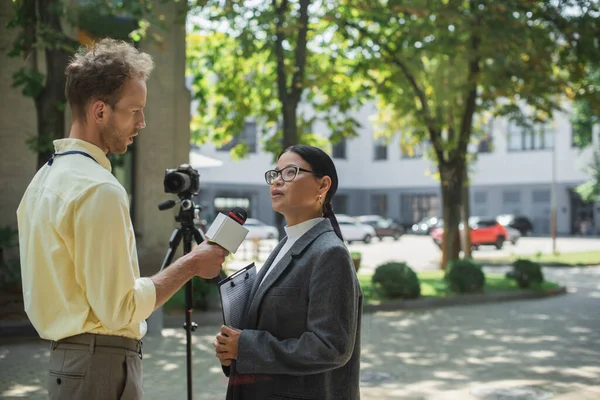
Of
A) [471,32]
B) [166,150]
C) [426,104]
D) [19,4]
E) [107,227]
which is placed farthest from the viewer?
[426,104]

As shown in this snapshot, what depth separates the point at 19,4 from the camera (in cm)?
1030

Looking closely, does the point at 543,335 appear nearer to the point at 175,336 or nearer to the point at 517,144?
the point at 175,336

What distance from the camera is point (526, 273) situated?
18406mm

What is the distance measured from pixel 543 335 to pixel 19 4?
26.8 feet

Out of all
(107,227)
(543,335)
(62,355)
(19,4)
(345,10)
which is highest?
(345,10)

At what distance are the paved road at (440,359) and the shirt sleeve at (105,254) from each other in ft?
16.7

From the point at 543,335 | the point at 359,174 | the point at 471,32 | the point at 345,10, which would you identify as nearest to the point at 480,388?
the point at 543,335

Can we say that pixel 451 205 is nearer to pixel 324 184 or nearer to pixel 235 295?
pixel 324 184

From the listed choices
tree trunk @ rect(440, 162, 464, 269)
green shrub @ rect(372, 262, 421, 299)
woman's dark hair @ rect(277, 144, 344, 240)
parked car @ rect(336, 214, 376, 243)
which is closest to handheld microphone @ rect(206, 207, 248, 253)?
woman's dark hair @ rect(277, 144, 344, 240)

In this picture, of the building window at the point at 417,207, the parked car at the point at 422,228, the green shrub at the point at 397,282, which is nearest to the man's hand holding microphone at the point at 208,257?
the green shrub at the point at 397,282

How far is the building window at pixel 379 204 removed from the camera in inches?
2721

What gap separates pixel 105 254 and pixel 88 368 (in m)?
0.41

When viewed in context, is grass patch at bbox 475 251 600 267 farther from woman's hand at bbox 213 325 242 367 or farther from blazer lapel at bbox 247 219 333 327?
woman's hand at bbox 213 325 242 367

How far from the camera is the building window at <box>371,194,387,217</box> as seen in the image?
227 feet
